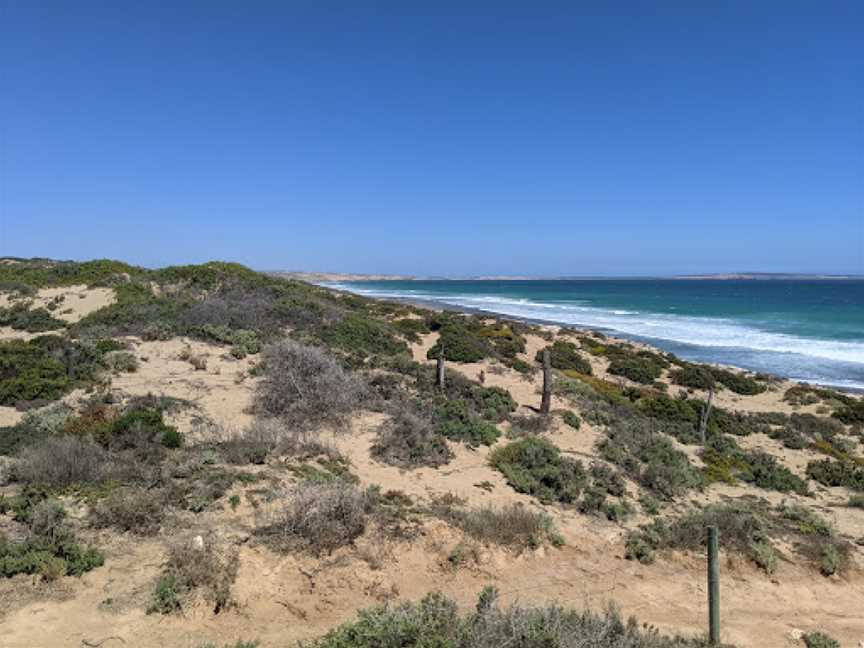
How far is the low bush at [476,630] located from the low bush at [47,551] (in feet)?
9.73

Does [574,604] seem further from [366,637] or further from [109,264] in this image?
[109,264]

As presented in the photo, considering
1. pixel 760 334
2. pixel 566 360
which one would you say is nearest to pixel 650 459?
pixel 566 360

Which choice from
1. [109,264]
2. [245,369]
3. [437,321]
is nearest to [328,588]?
[245,369]

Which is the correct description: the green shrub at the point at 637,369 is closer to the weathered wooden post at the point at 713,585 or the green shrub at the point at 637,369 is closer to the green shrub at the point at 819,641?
the green shrub at the point at 819,641

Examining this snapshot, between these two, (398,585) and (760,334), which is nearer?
(398,585)

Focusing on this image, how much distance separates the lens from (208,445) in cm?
994

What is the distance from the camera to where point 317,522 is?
7336 mm

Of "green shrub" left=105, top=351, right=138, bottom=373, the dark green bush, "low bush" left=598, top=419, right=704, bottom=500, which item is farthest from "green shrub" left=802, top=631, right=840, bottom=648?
"green shrub" left=105, top=351, right=138, bottom=373

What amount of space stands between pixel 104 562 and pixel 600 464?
396 inches

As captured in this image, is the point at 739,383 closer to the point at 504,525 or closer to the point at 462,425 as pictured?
the point at 462,425

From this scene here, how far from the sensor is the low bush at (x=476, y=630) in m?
4.79

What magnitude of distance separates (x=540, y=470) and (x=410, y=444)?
2825 millimetres

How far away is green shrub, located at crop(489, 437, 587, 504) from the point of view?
35.8 feet

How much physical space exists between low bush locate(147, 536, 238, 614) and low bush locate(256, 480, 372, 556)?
2.53 feet
